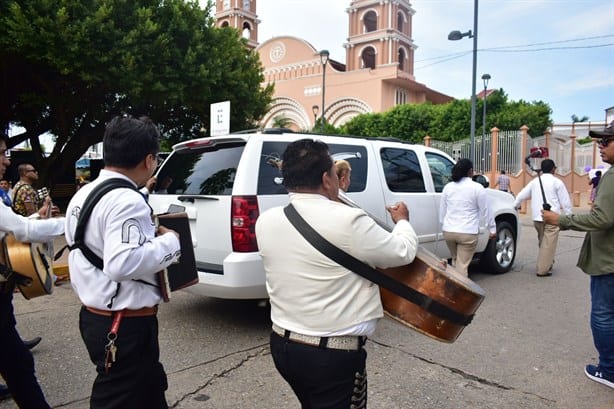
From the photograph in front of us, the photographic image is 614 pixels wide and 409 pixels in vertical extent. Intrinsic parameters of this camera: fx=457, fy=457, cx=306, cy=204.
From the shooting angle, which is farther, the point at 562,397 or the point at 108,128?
the point at 562,397

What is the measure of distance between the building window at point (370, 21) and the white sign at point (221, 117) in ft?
142

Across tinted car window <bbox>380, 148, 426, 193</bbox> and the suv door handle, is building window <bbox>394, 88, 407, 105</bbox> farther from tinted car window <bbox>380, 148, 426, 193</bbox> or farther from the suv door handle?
the suv door handle

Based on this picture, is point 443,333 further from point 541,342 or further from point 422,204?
point 422,204

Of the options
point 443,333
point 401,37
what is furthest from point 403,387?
point 401,37

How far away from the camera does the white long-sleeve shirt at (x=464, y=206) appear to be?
19.0ft

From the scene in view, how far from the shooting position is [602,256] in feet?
11.2

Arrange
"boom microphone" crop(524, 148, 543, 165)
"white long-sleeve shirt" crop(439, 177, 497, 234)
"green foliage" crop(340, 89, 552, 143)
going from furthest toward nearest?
"green foliage" crop(340, 89, 552, 143), "white long-sleeve shirt" crop(439, 177, 497, 234), "boom microphone" crop(524, 148, 543, 165)

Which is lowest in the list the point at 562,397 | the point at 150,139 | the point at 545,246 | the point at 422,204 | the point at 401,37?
the point at 562,397

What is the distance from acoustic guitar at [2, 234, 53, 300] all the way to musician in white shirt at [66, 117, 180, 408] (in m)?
0.70

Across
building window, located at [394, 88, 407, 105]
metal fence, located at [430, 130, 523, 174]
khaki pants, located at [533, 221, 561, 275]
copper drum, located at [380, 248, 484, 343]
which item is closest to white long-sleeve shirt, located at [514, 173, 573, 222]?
khaki pants, located at [533, 221, 561, 275]

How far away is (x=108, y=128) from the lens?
6.73 feet

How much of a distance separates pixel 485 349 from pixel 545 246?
3.65 m

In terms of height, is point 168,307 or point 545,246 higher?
point 545,246

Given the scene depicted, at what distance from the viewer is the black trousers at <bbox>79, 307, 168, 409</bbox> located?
200 centimetres
